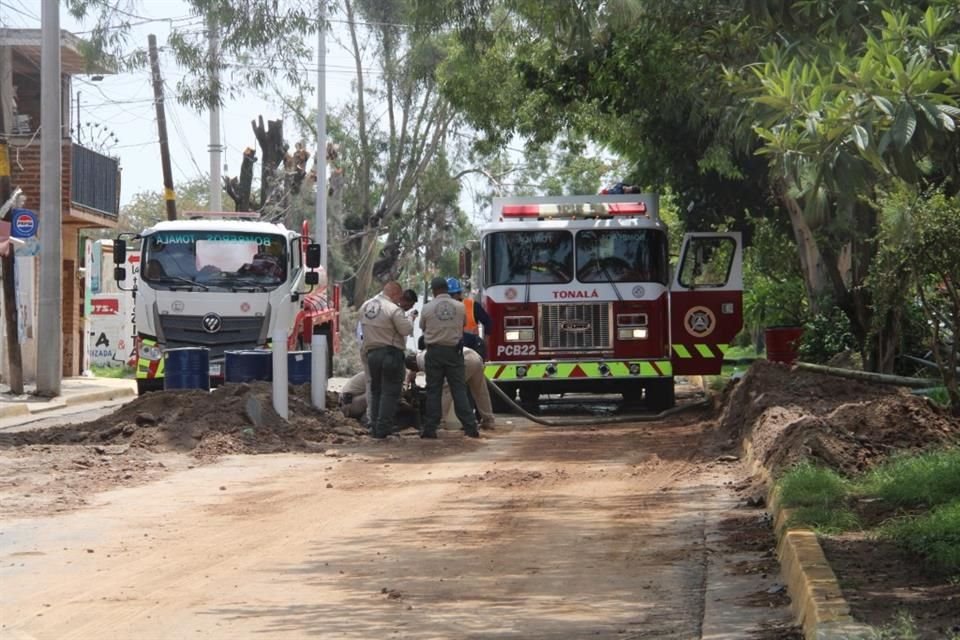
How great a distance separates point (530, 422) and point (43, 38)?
35.6ft

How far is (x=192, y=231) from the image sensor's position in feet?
76.0

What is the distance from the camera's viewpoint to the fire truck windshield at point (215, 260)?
23.1 m

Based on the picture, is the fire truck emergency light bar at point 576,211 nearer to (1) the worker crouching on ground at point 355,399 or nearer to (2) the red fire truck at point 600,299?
(2) the red fire truck at point 600,299

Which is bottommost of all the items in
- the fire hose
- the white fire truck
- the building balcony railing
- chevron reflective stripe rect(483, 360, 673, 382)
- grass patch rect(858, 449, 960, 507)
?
the fire hose

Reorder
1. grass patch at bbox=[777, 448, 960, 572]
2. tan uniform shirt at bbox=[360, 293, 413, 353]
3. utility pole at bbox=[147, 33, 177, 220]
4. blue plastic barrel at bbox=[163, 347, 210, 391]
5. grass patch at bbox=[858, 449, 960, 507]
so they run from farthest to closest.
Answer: utility pole at bbox=[147, 33, 177, 220] → blue plastic barrel at bbox=[163, 347, 210, 391] → tan uniform shirt at bbox=[360, 293, 413, 353] → grass patch at bbox=[858, 449, 960, 507] → grass patch at bbox=[777, 448, 960, 572]

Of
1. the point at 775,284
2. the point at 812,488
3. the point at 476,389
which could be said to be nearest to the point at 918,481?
the point at 812,488

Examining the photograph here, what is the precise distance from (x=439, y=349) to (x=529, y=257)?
539 cm

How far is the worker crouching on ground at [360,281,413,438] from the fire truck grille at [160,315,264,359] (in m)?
5.19

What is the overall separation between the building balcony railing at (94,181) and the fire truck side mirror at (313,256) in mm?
11720

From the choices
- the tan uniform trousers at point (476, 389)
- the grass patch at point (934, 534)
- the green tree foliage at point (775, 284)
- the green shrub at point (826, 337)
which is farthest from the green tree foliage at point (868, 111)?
the green tree foliage at point (775, 284)

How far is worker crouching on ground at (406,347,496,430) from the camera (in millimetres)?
19500

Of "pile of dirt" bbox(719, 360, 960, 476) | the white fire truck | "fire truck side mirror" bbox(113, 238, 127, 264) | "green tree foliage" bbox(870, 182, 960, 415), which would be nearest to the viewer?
"pile of dirt" bbox(719, 360, 960, 476)

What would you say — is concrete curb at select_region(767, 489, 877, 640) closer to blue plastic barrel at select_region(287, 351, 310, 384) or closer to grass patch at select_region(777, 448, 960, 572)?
grass patch at select_region(777, 448, 960, 572)

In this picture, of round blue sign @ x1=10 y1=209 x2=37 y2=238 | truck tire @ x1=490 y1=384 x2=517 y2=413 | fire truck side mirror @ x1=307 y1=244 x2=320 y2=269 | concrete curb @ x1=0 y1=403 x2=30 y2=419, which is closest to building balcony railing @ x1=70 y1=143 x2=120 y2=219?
round blue sign @ x1=10 y1=209 x2=37 y2=238
